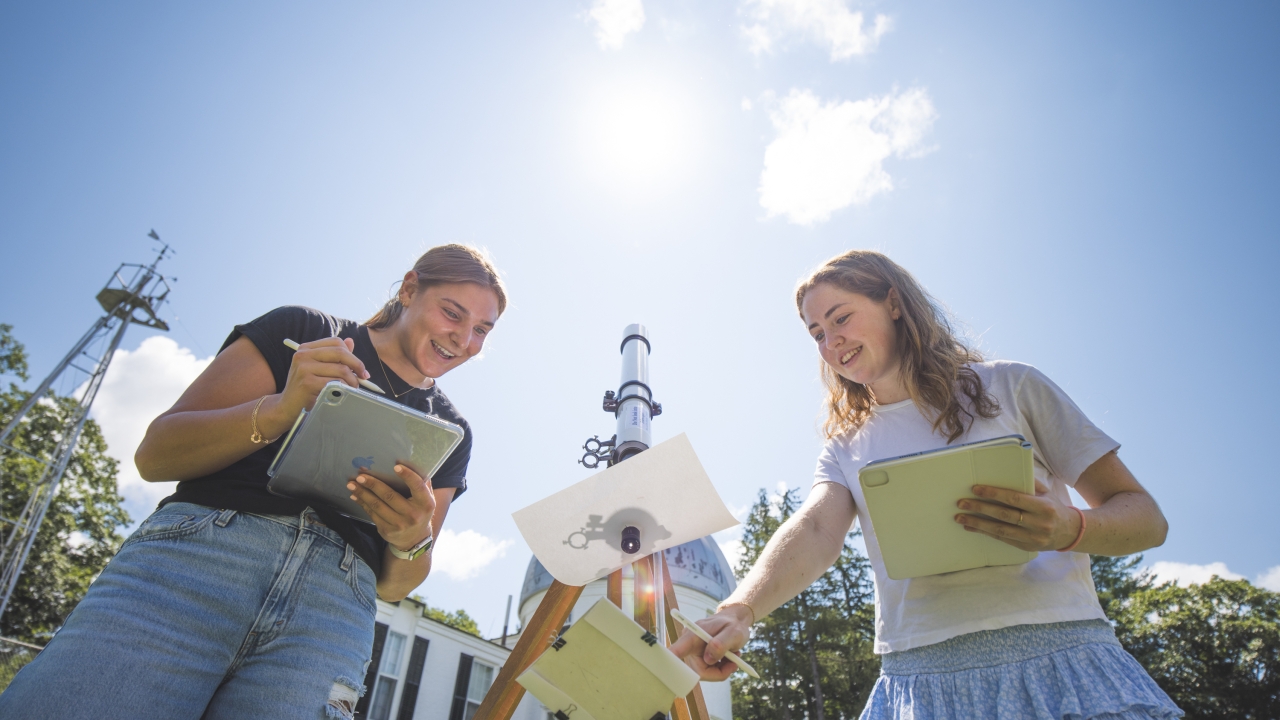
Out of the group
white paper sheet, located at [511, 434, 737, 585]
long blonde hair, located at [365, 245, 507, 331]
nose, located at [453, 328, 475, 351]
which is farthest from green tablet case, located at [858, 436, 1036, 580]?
long blonde hair, located at [365, 245, 507, 331]

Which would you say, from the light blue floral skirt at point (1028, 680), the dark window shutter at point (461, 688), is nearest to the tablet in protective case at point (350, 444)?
the light blue floral skirt at point (1028, 680)

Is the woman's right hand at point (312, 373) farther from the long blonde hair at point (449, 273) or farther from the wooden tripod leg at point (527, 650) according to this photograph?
the wooden tripod leg at point (527, 650)

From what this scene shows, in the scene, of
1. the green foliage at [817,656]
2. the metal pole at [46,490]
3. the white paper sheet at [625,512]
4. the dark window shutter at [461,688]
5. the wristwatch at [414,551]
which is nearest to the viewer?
the wristwatch at [414,551]

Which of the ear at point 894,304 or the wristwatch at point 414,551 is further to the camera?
the ear at point 894,304

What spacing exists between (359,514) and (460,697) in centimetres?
1756

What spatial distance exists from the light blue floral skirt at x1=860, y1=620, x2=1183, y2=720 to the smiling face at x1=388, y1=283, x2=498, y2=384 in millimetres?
1942

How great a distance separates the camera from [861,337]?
8.04ft

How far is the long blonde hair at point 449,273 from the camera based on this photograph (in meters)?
2.56

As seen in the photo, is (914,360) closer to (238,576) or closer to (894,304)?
(894,304)

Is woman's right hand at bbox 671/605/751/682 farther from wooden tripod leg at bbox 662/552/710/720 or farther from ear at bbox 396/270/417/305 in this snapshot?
ear at bbox 396/270/417/305

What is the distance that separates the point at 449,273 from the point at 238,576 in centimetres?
139

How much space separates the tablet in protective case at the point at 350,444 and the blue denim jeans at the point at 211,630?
147mm

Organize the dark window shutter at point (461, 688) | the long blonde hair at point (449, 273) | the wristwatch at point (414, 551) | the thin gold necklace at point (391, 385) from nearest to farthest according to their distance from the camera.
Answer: the wristwatch at point (414, 551) → the thin gold necklace at point (391, 385) → the long blonde hair at point (449, 273) → the dark window shutter at point (461, 688)

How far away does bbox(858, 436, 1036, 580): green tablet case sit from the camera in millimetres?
1521
